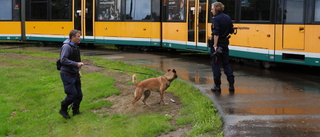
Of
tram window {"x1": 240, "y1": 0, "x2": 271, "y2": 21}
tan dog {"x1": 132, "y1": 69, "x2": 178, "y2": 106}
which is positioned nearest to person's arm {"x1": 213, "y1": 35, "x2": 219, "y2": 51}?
tan dog {"x1": 132, "y1": 69, "x2": 178, "y2": 106}

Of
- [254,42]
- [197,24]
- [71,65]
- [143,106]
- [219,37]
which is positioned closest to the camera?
[71,65]

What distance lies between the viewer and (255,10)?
578 inches

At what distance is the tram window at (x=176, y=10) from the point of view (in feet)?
63.2

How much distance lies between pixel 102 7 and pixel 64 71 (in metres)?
14.4

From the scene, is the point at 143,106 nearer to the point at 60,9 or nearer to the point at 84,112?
the point at 84,112

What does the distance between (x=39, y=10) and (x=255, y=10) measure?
572 inches

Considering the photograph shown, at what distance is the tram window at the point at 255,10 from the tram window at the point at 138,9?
7033 mm

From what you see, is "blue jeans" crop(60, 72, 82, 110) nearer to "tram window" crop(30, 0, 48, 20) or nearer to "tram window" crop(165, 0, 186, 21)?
"tram window" crop(165, 0, 186, 21)

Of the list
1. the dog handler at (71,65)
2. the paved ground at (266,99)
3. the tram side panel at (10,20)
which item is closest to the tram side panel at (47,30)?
the tram side panel at (10,20)

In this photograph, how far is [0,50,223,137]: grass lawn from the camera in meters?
8.09

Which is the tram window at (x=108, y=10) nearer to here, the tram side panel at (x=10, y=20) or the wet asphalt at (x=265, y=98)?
the tram side panel at (x=10, y=20)

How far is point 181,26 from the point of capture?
19.4m

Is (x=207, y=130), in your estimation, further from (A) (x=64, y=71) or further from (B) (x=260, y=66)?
(B) (x=260, y=66)

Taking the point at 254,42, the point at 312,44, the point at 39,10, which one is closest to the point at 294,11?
the point at 312,44
